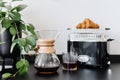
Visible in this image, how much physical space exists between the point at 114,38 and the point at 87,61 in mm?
336

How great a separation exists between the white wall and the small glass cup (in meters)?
0.26

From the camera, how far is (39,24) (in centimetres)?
161

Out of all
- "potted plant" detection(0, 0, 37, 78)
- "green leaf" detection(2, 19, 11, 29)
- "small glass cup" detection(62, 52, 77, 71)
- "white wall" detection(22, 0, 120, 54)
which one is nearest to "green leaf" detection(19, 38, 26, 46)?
"potted plant" detection(0, 0, 37, 78)

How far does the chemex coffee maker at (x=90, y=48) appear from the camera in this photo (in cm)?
138

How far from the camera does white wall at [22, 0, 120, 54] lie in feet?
5.29

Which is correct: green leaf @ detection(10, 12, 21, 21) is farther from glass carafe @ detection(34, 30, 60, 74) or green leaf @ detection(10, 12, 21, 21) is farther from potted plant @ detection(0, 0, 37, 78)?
glass carafe @ detection(34, 30, 60, 74)

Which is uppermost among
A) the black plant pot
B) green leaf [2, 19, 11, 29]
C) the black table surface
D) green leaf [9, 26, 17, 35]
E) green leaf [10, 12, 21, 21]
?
green leaf [10, 12, 21, 21]

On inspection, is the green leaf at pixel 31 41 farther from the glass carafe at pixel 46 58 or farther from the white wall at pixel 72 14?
the white wall at pixel 72 14

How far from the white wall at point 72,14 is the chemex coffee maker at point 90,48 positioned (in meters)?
0.21

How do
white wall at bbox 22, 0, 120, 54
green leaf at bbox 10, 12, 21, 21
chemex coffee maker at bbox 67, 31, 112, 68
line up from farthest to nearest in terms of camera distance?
white wall at bbox 22, 0, 120, 54 → chemex coffee maker at bbox 67, 31, 112, 68 → green leaf at bbox 10, 12, 21, 21

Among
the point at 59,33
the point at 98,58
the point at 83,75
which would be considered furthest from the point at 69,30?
the point at 83,75

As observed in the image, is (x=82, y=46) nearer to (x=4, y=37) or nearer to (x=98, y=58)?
(x=98, y=58)

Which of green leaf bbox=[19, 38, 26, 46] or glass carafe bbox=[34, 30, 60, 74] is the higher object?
green leaf bbox=[19, 38, 26, 46]

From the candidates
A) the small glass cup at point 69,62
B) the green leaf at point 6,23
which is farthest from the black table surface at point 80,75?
the green leaf at point 6,23
